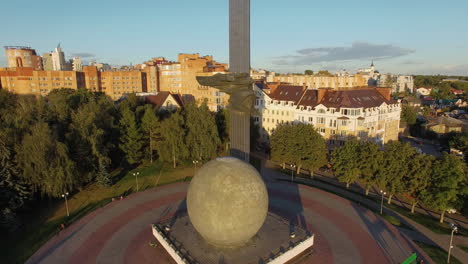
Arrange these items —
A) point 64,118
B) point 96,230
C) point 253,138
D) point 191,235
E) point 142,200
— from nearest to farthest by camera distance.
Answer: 1. point 191,235
2. point 96,230
3. point 142,200
4. point 64,118
5. point 253,138

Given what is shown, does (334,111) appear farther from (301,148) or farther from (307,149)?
(301,148)

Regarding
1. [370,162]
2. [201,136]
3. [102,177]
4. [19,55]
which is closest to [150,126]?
[201,136]

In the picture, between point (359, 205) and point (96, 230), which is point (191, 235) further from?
point (359, 205)

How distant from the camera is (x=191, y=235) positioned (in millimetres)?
21719

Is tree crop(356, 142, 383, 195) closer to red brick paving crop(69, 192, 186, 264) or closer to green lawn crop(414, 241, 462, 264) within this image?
green lawn crop(414, 241, 462, 264)

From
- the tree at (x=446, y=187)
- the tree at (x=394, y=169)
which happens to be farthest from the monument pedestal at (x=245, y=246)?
the tree at (x=446, y=187)

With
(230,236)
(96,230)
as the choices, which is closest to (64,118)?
(96,230)

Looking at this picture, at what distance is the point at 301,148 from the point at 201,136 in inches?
548

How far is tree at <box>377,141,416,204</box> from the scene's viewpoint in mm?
30297

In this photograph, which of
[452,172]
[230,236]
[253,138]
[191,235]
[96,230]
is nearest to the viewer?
[230,236]

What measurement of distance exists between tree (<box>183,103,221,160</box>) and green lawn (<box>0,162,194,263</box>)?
9.60ft

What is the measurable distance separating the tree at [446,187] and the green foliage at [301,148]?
1317 centimetres

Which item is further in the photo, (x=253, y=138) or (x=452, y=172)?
(x=253, y=138)

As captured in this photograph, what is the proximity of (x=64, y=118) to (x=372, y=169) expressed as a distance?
3913 centimetres
